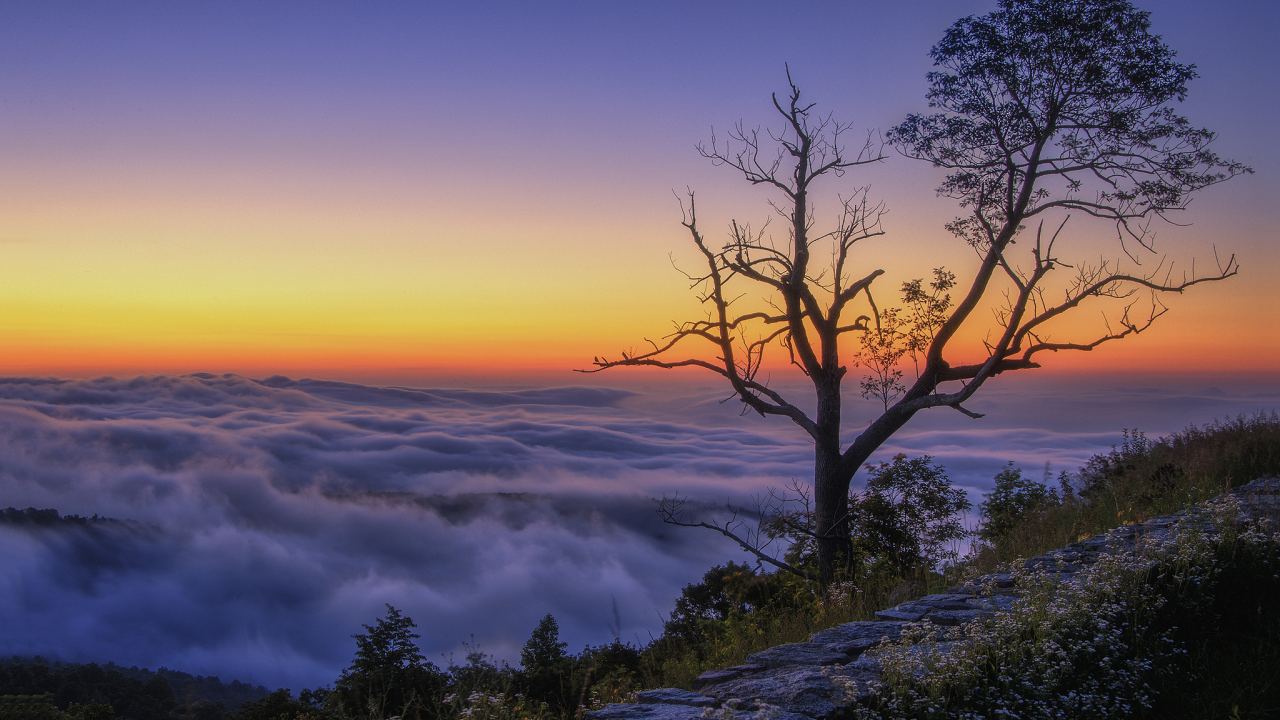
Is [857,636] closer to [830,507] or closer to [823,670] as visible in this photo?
[823,670]

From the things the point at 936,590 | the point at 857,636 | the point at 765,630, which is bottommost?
the point at 765,630

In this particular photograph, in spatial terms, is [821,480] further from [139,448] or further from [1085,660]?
[139,448]

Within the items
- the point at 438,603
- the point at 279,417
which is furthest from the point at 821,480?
the point at 279,417

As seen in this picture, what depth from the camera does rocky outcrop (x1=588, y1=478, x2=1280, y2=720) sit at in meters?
3.35

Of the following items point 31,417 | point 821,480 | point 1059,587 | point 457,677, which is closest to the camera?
point 457,677

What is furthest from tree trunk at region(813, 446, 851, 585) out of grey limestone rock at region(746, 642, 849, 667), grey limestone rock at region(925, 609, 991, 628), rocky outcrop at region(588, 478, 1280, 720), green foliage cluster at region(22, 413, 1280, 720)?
grey limestone rock at region(746, 642, 849, 667)

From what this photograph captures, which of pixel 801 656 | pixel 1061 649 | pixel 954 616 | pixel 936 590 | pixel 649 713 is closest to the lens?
pixel 649 713

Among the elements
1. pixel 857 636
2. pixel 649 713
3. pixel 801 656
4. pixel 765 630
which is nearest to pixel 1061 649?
pixel 857 636

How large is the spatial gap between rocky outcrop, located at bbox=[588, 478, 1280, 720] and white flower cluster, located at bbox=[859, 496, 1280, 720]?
0.59 feet

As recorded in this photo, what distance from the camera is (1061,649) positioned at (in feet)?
12.2

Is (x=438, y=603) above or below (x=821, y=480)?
below

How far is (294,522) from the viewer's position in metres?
163

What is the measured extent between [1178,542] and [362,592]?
15102 centimetres

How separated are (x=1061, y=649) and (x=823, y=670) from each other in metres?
1.34
